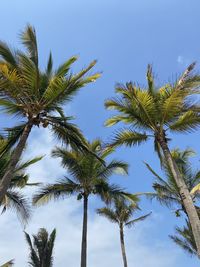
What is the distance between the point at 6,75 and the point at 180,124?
6507 mm

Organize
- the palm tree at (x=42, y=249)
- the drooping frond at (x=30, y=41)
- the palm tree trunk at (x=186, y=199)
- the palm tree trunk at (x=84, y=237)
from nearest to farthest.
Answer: the palm tree trunk at (x=186, y=199), the drooping frond at (x=30, y=41), the palm tree trunk at (x=84, y=237), the palm tree at (x=42, y=249)

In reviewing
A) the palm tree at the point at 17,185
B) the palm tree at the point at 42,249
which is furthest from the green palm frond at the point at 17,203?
the palm tree at the point at 42,249

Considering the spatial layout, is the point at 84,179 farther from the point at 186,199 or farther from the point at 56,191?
the point at 186,199

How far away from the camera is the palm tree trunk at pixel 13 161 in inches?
457

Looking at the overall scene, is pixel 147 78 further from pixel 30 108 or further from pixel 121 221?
pixel 121 221

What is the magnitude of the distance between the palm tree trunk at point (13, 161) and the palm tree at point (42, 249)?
17.4 meters

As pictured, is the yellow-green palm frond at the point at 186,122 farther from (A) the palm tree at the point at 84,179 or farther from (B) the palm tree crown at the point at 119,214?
(B) the palm tree crown at the point at 119,214

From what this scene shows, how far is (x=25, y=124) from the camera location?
45.6ft

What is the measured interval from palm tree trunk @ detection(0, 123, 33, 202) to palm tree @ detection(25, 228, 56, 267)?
57.2 ft

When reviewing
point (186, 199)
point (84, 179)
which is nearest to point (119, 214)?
point (84, 179)

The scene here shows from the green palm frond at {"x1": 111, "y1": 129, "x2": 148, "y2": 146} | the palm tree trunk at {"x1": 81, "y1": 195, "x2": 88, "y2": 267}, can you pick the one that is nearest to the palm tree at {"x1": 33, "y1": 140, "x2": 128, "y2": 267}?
the palm tree trunk at {"x1": 81, "y1": 195, "x2": 88, "y2": 267}

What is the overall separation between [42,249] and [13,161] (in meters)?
18.0

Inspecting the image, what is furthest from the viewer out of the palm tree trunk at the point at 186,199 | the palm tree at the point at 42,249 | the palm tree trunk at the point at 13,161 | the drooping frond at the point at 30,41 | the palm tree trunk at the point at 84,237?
the palm tree at the point at 42,249

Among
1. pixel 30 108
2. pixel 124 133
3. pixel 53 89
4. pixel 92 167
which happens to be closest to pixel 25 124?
pixel 30 108
